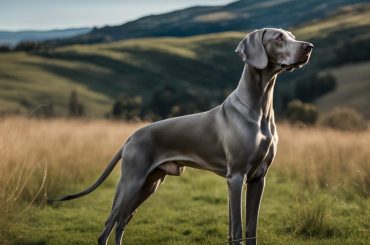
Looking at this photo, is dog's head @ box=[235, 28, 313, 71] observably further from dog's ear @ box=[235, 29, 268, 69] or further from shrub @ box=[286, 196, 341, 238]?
shrub @ box=[286, 196, 341, 238]

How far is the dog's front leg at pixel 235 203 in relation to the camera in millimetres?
5293

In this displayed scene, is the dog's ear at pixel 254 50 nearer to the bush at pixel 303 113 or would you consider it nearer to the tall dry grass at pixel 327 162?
the tall dry grass at pixel 327 162

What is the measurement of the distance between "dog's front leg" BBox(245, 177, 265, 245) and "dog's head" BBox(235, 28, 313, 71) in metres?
1.06

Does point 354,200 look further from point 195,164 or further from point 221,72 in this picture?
point 221,72

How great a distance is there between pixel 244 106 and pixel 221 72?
134 m

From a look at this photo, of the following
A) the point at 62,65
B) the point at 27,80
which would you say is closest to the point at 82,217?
the point at 27,80

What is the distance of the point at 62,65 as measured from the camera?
12325cm

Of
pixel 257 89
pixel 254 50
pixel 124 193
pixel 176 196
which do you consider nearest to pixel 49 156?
pixel 176 196

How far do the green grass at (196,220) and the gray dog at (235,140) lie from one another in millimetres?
1616

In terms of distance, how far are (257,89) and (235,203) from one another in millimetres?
990

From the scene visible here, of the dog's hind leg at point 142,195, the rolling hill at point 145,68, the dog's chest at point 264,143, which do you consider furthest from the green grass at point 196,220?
the rolling hill at point 145,68

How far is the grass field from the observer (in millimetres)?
7625

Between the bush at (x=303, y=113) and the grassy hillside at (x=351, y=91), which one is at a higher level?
the bush at (x=303, y=113)

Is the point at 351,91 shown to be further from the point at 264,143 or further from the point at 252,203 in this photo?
the point at 264,143
